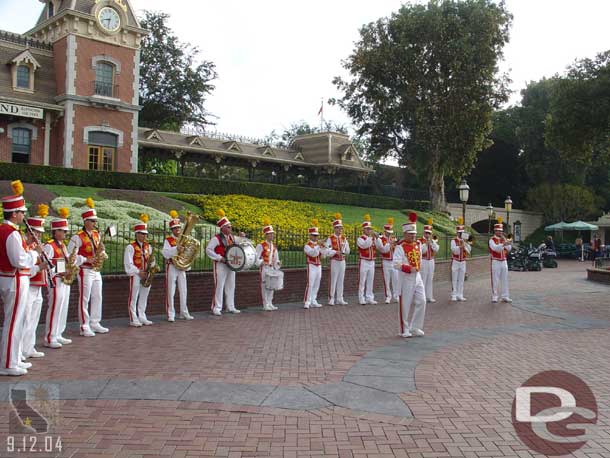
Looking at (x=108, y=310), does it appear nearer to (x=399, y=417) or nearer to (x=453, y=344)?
(x=453, y=344)

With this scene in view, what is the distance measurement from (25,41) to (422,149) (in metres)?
27.2

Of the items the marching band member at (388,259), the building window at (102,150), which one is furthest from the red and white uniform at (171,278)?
the building window at (102,150)

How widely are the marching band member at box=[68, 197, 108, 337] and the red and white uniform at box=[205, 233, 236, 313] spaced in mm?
3124

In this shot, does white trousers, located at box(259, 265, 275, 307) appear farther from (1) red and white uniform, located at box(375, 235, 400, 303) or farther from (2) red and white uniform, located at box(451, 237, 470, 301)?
(2) red and white uniform, located at box(451, 237, 470, 301)

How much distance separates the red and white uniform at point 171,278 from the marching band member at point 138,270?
1.74 ft

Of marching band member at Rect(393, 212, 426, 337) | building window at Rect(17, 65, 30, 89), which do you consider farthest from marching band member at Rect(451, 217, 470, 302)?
building window at Rect(17, 65, 30, 89)

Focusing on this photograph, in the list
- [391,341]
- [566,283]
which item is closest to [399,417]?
[391,341]

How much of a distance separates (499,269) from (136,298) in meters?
10.7

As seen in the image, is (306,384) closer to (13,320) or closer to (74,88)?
(13,320)

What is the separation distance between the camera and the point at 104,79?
29766 mm

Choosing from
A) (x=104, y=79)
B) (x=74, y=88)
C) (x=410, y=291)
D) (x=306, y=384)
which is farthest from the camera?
(x=104, y=79)

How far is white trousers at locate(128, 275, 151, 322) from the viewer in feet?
37.5

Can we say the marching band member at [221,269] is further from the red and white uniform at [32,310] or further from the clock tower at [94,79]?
the clock tower at [94,79]

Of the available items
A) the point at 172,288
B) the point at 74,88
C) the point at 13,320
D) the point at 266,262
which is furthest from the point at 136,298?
the point at 74,88
